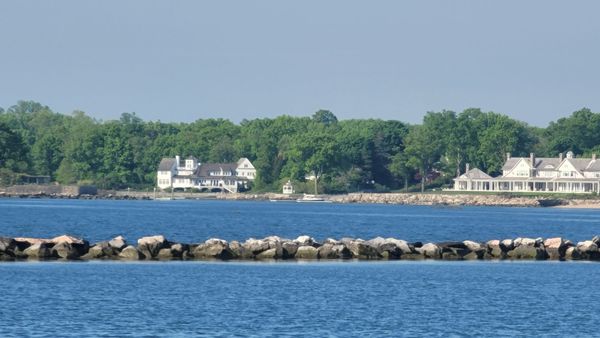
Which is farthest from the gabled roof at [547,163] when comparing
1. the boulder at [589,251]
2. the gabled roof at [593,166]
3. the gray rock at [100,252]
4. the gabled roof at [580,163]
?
the gray rock at [100,252]

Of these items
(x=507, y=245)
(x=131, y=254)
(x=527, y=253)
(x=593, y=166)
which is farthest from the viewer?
(x=593, y=166)

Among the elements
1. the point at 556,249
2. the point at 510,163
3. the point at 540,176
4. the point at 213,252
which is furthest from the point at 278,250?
the point at 510,163

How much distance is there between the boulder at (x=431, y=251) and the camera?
55.5 meters

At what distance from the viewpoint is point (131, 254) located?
51875 millimetres

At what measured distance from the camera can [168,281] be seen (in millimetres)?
43438

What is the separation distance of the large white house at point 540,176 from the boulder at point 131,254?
13588cm

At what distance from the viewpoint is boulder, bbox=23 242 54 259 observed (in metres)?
51.0

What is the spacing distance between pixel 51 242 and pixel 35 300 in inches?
577

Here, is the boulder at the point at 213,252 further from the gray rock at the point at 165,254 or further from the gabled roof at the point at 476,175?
the gabled roof at the point at 476,175

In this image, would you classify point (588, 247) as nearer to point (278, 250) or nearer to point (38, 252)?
point (278, 250)

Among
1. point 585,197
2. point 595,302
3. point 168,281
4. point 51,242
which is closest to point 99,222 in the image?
point 51,242

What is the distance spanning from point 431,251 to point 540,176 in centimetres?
13627

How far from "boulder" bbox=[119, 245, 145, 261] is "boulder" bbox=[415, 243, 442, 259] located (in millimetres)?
11901

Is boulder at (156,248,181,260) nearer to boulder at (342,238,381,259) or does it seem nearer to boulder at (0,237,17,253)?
boulder at (0,237,17,253)
